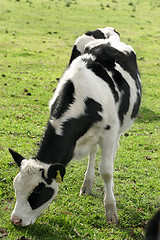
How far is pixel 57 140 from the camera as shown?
489 cm

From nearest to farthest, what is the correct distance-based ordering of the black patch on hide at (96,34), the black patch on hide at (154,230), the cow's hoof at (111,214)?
the black patch on hide at (154,230)
the cow's hoof at (111,214)
the black patch on hide at (96,34)

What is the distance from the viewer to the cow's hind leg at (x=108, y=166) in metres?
5.57

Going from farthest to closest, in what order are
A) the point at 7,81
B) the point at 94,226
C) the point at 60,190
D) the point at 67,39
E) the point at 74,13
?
the point at 74,13
the point at 67,39
the point at 7,81
the point at 60,190
the point at 94,226

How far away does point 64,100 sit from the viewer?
508 centimetres

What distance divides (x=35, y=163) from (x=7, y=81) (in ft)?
27.9

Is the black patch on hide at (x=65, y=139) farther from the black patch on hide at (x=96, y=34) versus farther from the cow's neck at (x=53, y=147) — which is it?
the black patch on hide at (x=96, y=34)

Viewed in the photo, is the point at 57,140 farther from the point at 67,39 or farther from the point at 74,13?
the point at 74,13

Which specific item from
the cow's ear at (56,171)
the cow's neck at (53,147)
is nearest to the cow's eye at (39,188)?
the cow's ear at (56,171)

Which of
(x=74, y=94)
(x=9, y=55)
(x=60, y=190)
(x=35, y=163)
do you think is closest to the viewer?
(x=35, y=163)

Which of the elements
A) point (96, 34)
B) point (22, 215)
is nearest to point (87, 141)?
point (22, 215)

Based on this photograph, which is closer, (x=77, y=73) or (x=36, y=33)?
(x=77, y=73)

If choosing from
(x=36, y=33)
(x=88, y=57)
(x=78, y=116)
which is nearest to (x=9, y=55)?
(x=36, y=33)

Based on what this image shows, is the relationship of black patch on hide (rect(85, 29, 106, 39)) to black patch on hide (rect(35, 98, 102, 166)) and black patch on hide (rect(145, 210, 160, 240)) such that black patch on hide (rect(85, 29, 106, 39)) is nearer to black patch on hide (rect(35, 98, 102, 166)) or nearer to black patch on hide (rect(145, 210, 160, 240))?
black patch on hide (rect(35, 98, 102, 166))

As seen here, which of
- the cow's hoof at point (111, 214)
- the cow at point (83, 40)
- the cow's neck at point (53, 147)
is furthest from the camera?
the cow at point (83, 40)
